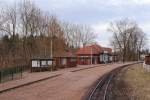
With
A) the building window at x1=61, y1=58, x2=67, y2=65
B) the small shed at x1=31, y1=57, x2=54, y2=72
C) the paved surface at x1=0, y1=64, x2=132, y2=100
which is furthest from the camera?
the building window at x1=61, y1=58, x2=67, y2=65

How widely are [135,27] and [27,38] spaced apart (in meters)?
71.2

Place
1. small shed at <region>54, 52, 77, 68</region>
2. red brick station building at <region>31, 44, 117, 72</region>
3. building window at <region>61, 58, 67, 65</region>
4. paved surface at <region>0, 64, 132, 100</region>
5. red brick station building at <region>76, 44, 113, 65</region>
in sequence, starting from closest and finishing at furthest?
paved surface at <region>0, 64, 132, 100</region>
red brick station building at <region>31, 44, 117, 72</region>
small shed at <region>54, 52, 77, 68</region>
building window at <region>61, 58, 67, 65</region>
red brick station building at <region>76, 44, 113, 65</region>

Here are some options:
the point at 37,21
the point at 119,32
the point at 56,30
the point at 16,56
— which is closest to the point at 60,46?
the point at 56,30

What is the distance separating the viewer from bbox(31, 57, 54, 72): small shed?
174 ft

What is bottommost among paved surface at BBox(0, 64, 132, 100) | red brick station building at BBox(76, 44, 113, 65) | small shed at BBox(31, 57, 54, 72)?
paved surface at BBox(0, 64, 132, 100)

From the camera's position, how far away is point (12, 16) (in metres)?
68.0

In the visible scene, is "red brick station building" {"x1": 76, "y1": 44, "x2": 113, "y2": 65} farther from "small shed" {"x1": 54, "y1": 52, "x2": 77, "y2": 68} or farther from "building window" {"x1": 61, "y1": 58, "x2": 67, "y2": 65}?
"building window" {"x1": 61, "y1": 58, "x2": 67, "y2": 65}

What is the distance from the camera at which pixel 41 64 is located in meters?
54.0

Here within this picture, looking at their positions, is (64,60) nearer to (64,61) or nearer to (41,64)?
(64,61)

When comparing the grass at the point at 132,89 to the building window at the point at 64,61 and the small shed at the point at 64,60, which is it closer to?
the small shed at the point at 64,60

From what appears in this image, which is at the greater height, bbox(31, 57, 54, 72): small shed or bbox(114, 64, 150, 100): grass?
bbox(31, 57, 54, 72): small shed

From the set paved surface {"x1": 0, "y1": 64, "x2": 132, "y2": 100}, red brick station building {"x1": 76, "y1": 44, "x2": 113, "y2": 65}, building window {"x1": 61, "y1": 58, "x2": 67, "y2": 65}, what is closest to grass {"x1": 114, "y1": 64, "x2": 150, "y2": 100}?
paved surface {"x1": 0, "y1": 64, "x2": 132, "y2": 100}

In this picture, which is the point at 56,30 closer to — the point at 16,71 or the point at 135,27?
the point at 16,71

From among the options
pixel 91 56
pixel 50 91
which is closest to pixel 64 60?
pixel 91 56
